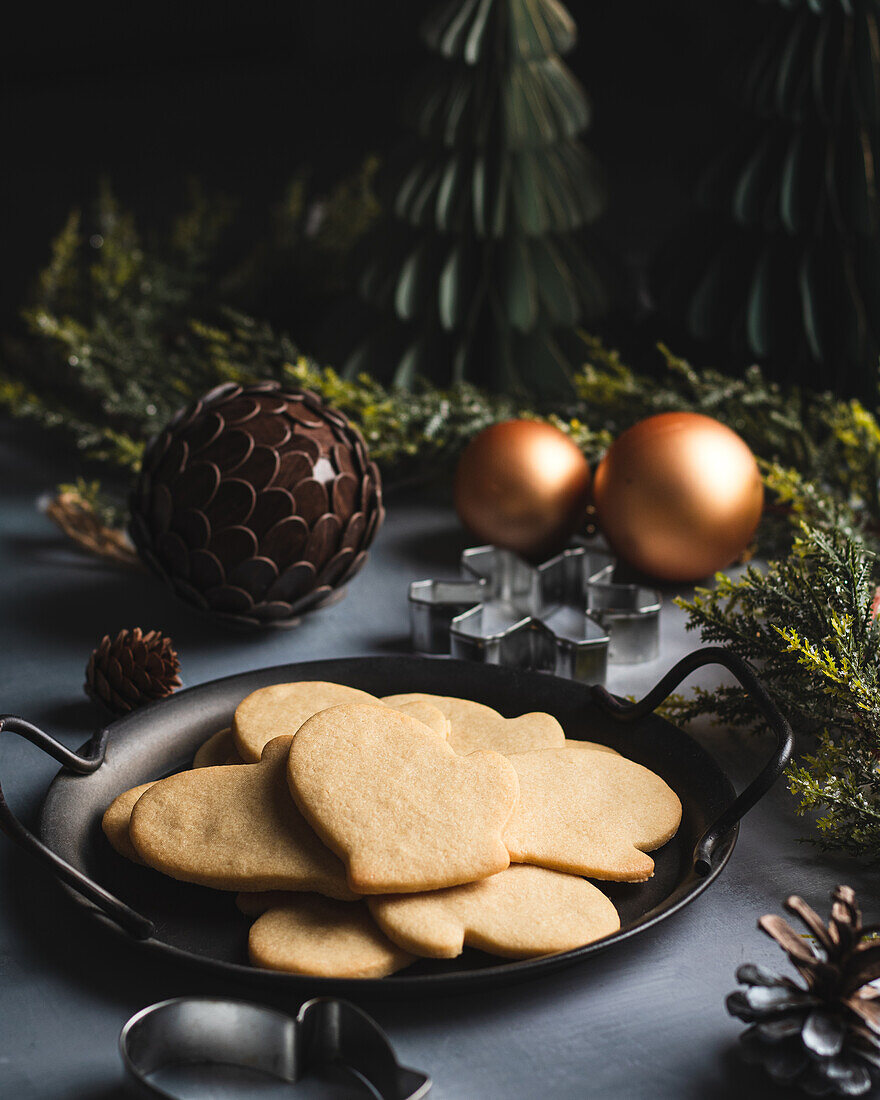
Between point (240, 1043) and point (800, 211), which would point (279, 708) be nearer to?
point (240, 1043)

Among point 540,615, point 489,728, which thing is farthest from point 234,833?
point 540,615

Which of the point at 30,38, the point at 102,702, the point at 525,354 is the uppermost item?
the point at 30,38

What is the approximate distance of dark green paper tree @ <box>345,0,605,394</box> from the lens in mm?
1136

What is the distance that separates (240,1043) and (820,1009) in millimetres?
249

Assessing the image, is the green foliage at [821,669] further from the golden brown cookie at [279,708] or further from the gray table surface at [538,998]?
the golden brown cookie at [279,708]

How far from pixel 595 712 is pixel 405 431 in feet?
1.59

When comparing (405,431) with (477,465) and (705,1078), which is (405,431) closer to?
(477,465)

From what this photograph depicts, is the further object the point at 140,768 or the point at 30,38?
the point at 30,38

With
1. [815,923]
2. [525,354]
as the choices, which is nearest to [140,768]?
[815,923]

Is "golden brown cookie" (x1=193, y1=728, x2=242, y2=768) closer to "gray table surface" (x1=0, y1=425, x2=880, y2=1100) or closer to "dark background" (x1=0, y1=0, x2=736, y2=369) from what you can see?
"gray table surface" (x1=0, y1=425, x2=880, y2=1100)

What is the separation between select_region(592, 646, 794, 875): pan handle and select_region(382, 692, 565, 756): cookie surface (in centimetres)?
5

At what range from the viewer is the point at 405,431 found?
111 cm

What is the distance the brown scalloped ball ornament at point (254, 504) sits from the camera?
829 millimetres

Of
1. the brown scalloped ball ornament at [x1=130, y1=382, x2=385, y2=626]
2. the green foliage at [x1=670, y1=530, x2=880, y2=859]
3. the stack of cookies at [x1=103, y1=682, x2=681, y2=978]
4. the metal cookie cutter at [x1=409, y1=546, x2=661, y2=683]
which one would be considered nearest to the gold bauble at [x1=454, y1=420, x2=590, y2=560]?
the metal cookie cutter at [x1=409, y1=546, x2=661, y2=683]
